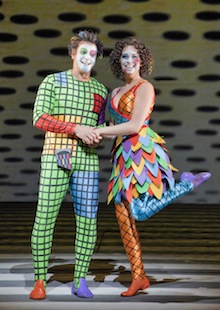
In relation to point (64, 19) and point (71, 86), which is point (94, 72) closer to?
point (64, 19)

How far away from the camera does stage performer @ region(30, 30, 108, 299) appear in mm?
3188

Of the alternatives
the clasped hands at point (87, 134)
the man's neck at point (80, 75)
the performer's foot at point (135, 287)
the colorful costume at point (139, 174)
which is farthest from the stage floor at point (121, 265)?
the man's neck at point (80, 75)

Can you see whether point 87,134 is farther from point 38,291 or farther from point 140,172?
point 38,291

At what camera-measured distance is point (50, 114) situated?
323cm

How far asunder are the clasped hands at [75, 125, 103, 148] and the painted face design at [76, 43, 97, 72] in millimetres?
307

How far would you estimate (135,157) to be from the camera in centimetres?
324

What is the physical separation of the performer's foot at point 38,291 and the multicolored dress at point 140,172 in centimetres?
59

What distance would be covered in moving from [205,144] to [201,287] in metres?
3.19

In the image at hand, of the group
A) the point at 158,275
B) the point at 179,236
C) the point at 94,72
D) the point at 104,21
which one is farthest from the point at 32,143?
the point at 158,275

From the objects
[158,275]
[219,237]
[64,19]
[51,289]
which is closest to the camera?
[51,289]

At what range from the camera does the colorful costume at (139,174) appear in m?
3.24

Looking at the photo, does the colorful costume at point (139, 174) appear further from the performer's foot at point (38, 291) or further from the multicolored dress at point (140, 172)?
the performer's foot at point (38, 291)

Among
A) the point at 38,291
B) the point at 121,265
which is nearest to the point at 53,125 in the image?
the point at 38,291

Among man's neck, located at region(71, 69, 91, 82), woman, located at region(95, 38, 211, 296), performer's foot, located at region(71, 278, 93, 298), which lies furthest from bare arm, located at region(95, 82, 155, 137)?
performer's foot, located at region(71, 278, 93, 298)
